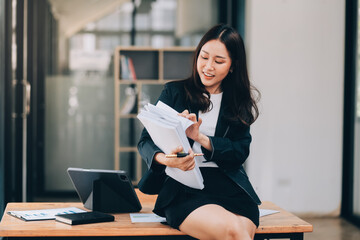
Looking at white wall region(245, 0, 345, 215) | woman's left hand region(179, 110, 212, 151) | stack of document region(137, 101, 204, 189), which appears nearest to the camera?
stack of document region(137, 101, 204, 189)

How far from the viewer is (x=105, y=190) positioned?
6.31 feet

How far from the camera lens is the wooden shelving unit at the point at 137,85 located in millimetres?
4918

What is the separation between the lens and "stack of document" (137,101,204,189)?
1574 mm

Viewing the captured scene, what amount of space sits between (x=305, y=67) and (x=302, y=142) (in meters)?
0.68

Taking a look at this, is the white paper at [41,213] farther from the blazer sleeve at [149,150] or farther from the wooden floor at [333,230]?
the wooden floor at [333,230]

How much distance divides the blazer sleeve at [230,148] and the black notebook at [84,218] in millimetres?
435

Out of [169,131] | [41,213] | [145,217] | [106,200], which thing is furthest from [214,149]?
[41,213]

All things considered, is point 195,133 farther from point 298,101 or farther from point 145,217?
point 298,101

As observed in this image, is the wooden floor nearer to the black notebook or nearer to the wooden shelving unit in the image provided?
the wooden shelving unit

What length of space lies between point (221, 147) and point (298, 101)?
108 inches

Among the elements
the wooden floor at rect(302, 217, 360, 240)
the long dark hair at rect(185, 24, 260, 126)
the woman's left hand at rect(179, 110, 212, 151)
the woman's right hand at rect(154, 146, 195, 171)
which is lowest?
the wooden floor at rect(302, 217, 360, 240)

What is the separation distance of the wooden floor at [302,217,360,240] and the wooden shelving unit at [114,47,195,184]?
1.91 metres

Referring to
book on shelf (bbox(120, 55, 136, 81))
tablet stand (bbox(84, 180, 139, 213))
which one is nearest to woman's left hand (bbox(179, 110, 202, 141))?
tablet stand (bbox(84, 180, 139, 213))

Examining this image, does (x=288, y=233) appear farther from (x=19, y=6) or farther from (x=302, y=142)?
(x=19, y=6)
